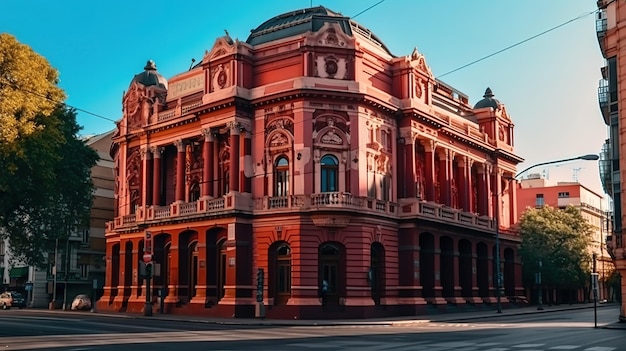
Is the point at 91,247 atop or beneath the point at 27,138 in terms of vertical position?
beneath

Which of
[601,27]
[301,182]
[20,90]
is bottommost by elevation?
[301,182]

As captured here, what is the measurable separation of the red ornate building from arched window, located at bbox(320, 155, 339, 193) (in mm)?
73

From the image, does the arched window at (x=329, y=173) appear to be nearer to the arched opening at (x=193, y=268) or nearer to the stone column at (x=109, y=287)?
the arched opening at (x=193, y=268)

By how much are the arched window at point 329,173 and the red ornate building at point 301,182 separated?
73 mm

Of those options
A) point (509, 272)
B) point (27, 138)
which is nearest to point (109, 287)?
point (27, 138)

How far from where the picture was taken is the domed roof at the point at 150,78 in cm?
5919

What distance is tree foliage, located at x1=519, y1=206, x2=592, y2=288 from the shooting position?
238ft

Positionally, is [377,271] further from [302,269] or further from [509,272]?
[509,272]

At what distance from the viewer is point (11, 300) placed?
6744 centimetres

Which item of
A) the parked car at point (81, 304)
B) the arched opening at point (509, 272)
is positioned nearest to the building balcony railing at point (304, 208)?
the parked car at point (81, 304)

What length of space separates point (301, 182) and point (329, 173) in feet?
6.99

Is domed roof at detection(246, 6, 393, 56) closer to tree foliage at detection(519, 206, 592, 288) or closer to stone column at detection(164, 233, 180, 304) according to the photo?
stone column at detection(164, 233, 180, 304)

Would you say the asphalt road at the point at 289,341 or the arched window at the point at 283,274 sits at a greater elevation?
the arched window at the point at 283,274

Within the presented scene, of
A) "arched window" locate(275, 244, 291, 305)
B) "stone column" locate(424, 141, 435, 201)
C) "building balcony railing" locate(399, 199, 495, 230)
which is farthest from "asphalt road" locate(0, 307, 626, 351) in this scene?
"stone column" locate(424, 141, 435, 201)
